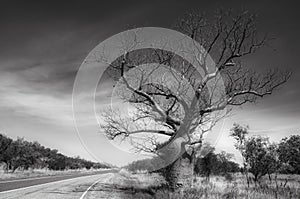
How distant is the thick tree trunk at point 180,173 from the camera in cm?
1162

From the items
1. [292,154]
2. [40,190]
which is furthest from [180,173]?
[292,154]

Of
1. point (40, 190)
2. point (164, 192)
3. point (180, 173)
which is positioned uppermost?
point (180, 173)

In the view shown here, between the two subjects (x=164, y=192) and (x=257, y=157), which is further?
(x=257, y=157)

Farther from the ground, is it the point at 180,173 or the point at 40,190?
the point at 180,173

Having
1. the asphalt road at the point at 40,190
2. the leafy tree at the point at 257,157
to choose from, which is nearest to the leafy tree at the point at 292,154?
the leafy tree at the point at 257,157

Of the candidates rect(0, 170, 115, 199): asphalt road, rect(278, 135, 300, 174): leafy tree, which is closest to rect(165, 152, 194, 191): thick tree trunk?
rect(0, 170, 115, 199): asphalt road

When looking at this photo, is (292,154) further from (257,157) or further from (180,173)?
(180,173)

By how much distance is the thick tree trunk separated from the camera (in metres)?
11.6

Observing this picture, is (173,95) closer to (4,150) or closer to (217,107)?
(217,107)

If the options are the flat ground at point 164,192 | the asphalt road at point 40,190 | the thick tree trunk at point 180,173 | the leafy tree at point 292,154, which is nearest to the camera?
the flat ground at point 164,192

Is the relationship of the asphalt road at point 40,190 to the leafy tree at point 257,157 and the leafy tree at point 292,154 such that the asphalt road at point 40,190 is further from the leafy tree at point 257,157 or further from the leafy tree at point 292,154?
the leafy tree at point 292,154

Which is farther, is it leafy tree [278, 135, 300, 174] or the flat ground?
leafy tree [278, 135, 300, 174]

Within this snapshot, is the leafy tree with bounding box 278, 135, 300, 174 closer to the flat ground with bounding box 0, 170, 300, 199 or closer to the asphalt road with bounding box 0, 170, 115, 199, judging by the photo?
the flat ground with bounding box 0, 170, 300, 199

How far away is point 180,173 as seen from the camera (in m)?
11.7
